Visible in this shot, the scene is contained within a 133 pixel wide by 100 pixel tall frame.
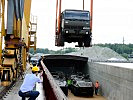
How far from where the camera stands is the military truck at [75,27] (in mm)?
22188

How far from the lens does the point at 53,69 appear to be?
38219mm

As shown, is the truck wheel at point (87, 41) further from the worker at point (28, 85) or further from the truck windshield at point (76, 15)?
the worker at point (28, 85)

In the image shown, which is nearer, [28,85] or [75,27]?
[28,85]

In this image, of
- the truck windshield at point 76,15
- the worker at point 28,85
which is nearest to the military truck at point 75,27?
the truck windshield at point 76,15

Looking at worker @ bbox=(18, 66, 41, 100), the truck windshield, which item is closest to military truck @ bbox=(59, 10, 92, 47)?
the truck windshield

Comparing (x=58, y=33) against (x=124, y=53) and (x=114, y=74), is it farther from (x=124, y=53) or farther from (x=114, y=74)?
(x=124, y=53)

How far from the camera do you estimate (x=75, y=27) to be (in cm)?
2253

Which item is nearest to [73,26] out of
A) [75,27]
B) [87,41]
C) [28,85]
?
[75,27]

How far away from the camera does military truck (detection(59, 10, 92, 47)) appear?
22.2 meters

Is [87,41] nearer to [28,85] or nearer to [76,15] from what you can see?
[76,15]

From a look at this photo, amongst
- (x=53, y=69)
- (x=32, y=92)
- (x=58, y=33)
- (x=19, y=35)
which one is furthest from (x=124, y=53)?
(x=32, y=92)

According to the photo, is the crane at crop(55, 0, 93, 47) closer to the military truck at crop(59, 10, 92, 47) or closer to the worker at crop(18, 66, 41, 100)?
the military truck at crop(59, 10, 92, 47)

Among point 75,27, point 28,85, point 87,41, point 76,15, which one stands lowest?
point 28,85

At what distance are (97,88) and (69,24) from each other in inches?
346
